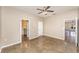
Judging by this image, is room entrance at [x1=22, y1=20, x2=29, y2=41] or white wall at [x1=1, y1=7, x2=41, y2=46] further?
room entrance at [x1=22, y1=20, x2=29, y2=41]

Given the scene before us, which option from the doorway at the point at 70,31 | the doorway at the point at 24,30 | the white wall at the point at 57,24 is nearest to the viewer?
the doorway at the point at 70,31

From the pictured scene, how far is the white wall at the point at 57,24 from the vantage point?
2.98 meters

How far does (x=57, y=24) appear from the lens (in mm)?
3234

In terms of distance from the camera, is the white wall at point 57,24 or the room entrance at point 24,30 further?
the room entrance at point 24,30

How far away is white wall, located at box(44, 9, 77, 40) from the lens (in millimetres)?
2984

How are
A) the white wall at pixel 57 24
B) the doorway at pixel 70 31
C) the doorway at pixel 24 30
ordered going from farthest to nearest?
the doorway at pixel 24 30 < the white wall at pixel 57 24 < the doorway at pixel 70 31

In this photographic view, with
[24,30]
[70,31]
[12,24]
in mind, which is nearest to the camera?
[70,31]

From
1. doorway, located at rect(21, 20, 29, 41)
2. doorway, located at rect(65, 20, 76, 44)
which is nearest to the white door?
doorway, located at rect(21, 20, 29, 41)

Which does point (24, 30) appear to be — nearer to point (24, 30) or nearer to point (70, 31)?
point (24, 30)

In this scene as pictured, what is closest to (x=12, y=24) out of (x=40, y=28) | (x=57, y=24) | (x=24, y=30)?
(x=24, y=30)

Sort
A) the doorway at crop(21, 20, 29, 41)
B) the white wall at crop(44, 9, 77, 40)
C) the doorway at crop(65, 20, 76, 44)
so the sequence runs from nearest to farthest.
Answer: the doorway at crop(65, 20, 76, 44)
the white wall at crop(44, 9, 77, 40)
the doorway at crop(21, 20, 29, 41)

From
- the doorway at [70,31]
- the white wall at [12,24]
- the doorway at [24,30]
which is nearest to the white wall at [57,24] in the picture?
the doorway at [70,31]

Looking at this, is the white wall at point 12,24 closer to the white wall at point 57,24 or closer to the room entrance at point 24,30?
the room entrance at point 24,30

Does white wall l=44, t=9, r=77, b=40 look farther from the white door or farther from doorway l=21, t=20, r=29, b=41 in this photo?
doorway l=21, t=20, r=29, b=41
